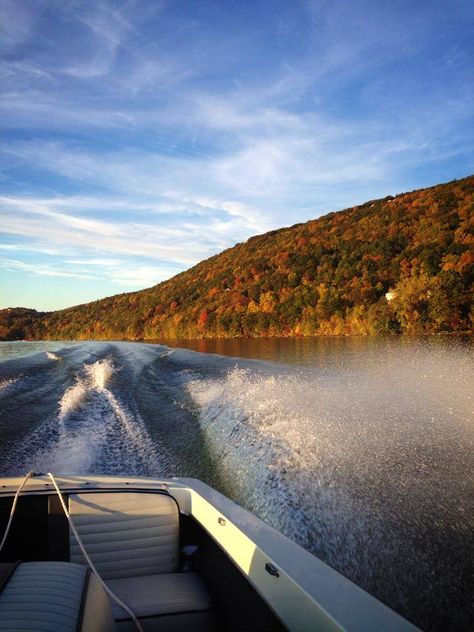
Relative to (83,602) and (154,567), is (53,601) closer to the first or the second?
(83,602)

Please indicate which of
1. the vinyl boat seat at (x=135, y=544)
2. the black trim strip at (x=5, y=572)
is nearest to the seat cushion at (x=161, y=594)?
the vinyl boat seat at (x=135, y=544)

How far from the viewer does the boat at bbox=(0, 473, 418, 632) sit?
5.28 feet

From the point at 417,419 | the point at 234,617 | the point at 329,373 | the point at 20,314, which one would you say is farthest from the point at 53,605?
the point at 20,314

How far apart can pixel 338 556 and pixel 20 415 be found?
27.2 ft

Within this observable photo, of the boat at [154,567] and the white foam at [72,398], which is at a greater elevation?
the boat at [154,567]

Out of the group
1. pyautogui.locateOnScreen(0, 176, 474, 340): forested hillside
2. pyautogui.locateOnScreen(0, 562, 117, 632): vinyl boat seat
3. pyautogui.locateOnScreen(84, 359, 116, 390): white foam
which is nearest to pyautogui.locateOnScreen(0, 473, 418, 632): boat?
pyautogui.locateOnScreen(0, 562, 117, 632): vinyl boat seat

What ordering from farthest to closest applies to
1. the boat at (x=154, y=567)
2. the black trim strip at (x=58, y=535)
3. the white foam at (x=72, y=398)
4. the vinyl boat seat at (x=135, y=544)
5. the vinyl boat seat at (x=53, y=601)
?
the white foam at (x=72, y=398)
the black trim strip at (x=58, y=535)
the vinyl boat seat at (x=135, y=544)
the boat at (x=154, y=567)
the vinyl boat seat at (x=53, y=601)

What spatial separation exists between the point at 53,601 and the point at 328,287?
167 ft

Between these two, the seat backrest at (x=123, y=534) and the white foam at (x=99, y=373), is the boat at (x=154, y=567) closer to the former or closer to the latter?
the seat backrest at (x=123, y=534)

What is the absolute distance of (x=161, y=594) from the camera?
99.3 inches

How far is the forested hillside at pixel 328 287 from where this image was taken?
1391 inches

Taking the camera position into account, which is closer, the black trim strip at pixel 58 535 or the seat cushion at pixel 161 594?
the seat cushion at pixel 161 594

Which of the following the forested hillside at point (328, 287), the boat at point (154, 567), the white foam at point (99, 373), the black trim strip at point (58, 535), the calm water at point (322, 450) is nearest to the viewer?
the boat at point (154, 567)

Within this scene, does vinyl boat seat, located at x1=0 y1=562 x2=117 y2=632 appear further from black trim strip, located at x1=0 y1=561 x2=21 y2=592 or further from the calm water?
the calm water
